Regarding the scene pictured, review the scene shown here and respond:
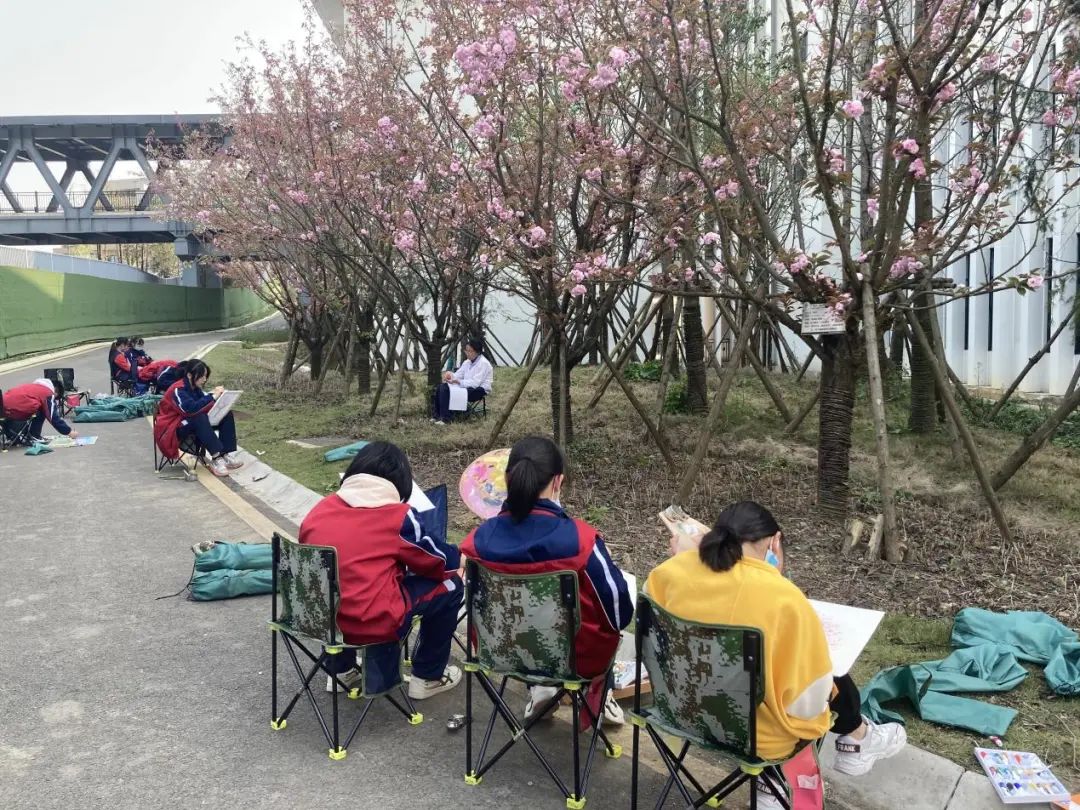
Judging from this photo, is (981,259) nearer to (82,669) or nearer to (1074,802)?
(1074,802)

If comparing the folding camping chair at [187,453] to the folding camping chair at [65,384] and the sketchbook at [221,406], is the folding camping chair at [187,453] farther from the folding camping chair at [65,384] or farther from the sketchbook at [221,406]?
the folding camping chair at [65,384]

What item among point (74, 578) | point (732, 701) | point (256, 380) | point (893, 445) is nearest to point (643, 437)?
point (893, 445)

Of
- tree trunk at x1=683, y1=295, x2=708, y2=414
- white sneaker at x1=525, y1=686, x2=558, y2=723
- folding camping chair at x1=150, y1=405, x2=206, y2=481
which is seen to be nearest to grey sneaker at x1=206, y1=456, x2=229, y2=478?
folding camping chair at x1=150, y1=405, x2=206, y2=481

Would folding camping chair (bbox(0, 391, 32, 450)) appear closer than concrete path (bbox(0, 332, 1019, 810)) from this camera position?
No

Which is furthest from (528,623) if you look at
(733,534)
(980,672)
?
(980,672)

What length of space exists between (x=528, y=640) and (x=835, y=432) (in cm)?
441

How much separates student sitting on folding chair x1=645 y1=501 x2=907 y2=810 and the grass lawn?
1021mm

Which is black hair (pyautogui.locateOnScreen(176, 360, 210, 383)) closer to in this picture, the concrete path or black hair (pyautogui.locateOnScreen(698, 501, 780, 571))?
the concrete path

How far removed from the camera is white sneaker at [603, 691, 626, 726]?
3.85 m

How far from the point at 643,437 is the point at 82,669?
270 inches

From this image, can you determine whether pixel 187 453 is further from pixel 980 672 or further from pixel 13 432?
pixel 980 672

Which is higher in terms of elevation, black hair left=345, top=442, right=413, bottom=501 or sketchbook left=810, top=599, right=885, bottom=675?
black hair left=345, top=442, right=413, bottom=501

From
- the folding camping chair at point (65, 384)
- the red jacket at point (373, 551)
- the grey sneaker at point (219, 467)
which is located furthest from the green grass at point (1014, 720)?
the folding camping chair at point (65, 384)

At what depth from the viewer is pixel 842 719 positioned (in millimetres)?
3234
